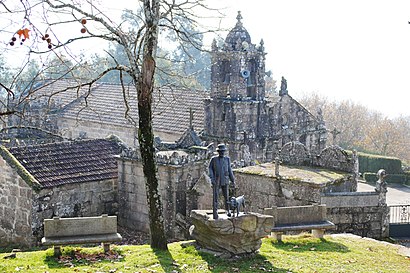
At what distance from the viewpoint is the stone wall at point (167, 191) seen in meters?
17.3

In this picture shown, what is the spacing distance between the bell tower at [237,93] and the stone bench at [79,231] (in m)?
15.5

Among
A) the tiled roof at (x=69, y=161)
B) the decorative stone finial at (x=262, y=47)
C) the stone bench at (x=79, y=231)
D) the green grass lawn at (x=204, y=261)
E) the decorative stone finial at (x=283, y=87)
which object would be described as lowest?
the green grass lawn at (x=204, y=261)

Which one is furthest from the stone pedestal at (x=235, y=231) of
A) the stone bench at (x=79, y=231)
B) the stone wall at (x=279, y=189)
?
the stone wall at (x=279, y=189)

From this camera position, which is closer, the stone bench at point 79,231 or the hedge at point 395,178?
the stone bench at point 79,231

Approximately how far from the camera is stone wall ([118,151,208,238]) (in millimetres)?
17312

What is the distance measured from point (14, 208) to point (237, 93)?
523 inches

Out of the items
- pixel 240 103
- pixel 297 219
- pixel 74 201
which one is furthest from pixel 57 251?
pixel 240 103

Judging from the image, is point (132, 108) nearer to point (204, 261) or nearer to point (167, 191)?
point (167, 191)

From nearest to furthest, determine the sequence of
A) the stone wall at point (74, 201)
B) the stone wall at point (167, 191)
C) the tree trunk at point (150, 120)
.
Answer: the tree trunk at point (150, 120) → the stone wall at point (74, 201) → the stone wall at point (167, 191)

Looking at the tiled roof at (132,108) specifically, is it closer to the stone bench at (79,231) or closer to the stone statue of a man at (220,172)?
the stone bench at (79,231)

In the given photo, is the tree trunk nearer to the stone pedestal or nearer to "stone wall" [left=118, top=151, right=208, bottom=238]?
the stone pedestal

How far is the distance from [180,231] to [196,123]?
1293 cm

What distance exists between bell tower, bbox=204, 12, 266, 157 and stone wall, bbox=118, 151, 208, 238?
8809mm

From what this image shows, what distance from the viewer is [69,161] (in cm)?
1880
